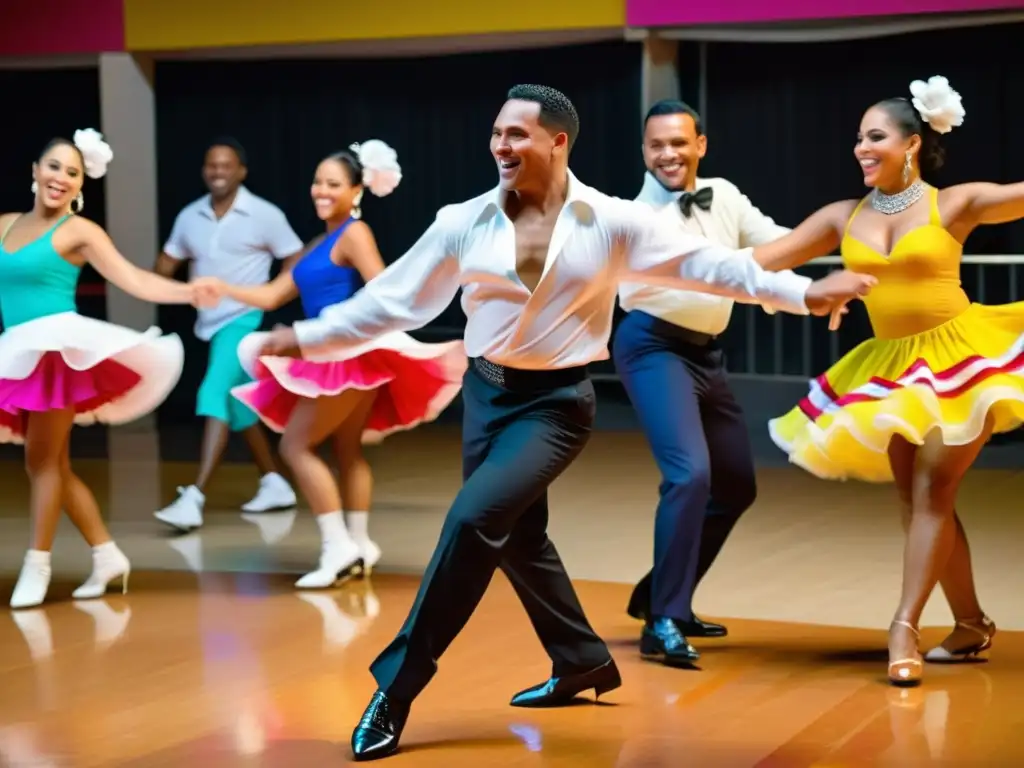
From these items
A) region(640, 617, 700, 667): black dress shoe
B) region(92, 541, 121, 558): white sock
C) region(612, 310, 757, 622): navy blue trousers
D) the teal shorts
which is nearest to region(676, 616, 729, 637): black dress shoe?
region(612, 310, 757, 622): navy blue trousers

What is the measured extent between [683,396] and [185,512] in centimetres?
327

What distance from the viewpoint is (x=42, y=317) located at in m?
6.23

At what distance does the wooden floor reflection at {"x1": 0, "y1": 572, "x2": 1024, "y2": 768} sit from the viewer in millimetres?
4359

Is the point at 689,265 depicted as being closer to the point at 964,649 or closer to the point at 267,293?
the point at 964,649

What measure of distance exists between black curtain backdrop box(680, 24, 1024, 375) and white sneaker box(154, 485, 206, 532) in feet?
16.1

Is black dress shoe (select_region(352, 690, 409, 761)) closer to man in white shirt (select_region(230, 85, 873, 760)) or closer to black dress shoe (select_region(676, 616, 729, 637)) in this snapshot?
man in white shirt (select_region(230, 85, 873, 760))

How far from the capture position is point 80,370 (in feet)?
20.0

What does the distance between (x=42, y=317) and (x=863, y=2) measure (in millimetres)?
6332

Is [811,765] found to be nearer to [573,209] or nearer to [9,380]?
[573,209]

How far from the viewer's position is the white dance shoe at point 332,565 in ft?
21.6

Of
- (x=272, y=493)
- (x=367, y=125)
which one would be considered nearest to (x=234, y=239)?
(x=272, y=493)

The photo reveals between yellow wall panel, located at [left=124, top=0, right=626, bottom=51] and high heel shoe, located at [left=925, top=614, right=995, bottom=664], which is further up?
yellow wall panel, located at [left=124, top=0, right=626, bottom=51]

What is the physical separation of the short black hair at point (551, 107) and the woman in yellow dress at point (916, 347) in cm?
92

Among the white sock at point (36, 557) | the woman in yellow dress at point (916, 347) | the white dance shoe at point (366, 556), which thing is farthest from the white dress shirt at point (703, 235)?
the white sock at point (36, 557)
